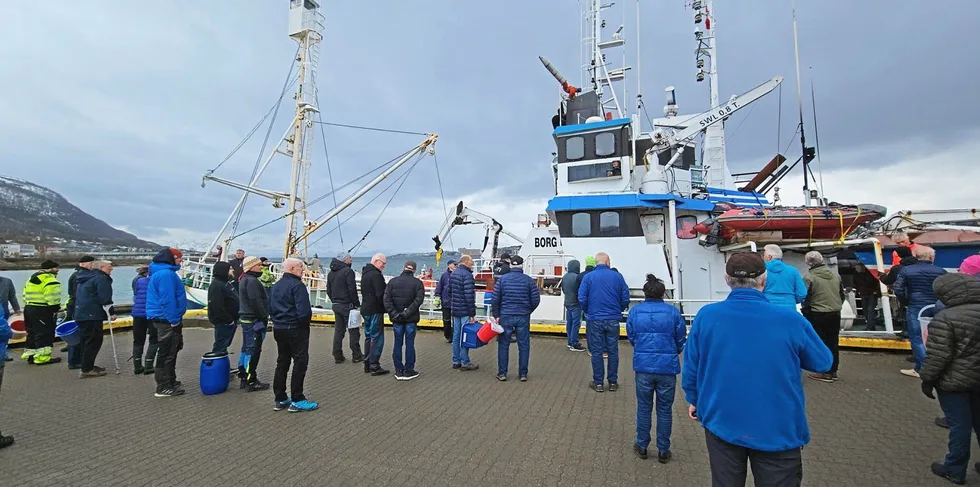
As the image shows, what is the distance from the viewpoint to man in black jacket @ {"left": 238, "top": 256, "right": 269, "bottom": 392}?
227 inches

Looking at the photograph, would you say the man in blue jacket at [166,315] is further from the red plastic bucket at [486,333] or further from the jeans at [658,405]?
the jeans at [658,405]

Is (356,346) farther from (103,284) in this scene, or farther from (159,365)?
(103,284)

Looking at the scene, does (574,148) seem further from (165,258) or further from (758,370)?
(758,370)

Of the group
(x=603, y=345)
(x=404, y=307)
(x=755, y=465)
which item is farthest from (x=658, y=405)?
(x=404, y=307)

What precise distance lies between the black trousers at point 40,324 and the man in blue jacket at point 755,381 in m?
9.70

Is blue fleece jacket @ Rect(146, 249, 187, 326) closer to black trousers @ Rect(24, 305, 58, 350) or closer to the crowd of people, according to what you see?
the crowd of people

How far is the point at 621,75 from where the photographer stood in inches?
577

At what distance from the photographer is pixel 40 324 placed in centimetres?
710

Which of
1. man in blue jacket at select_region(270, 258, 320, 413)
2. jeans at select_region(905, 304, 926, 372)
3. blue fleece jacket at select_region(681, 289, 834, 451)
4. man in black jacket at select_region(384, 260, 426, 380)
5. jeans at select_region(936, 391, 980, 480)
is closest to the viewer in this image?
blue fleece jacket at select_region(681, 289, 834, 451)

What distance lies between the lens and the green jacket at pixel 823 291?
5.86m

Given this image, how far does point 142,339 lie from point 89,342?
0.63 metres

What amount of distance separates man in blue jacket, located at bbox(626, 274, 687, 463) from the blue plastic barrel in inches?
202

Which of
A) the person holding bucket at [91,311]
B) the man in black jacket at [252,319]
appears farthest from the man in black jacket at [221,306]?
the person holding bucket at [91,311]

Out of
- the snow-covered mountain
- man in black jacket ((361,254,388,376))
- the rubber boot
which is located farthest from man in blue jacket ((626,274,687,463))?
the snow-covered mountain
